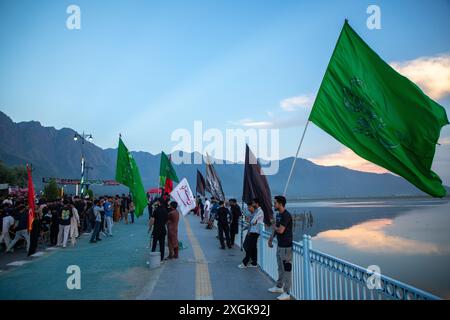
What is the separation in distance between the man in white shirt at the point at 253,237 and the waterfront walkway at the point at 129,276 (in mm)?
319

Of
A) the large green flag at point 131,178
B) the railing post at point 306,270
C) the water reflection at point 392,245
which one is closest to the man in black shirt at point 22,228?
the large green flag at point 131,178

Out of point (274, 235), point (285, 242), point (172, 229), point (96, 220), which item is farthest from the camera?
point (96, 220)

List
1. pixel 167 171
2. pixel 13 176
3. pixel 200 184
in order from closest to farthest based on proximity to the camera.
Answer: pixel 167 171, pixel 200 184, pixel 13 176

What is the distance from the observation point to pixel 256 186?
9.24 metres

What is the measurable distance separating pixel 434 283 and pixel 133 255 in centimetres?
1132

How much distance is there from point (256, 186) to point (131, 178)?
24.8 feet

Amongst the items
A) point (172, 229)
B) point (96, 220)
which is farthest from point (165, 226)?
point (96, 220)

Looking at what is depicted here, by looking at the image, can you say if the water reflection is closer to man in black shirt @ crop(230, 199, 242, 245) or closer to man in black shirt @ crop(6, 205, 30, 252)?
man in black shirt @ crop(230, 199, 242, 245)

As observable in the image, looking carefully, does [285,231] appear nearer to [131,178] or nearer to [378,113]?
[378,113]

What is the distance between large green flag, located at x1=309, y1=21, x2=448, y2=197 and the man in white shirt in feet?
13.9
